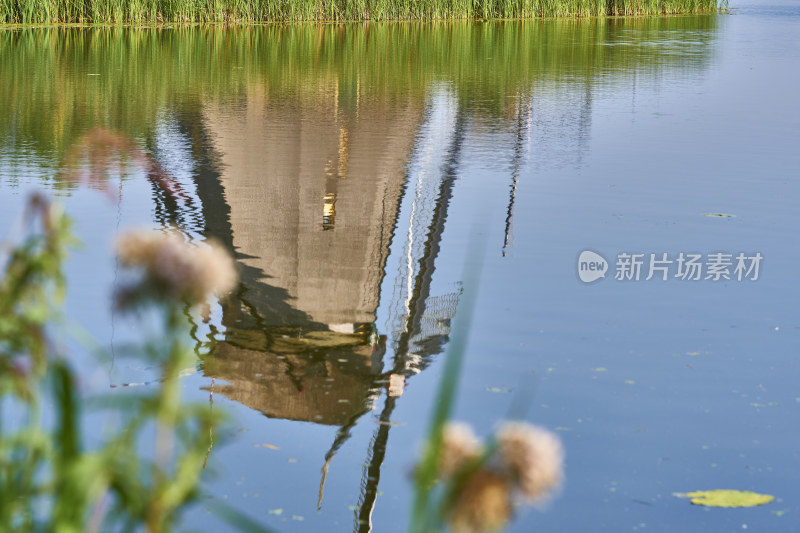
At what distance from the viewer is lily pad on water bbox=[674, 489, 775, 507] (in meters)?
3.55

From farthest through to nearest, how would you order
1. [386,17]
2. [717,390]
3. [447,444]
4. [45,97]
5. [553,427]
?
[386,17], [45,97], [717,390], [553,427], [447,444]

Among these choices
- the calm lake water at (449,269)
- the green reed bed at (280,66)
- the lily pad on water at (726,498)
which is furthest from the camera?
the green reed bed at (280,66)

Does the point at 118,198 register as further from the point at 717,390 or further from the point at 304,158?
the point at 717,390

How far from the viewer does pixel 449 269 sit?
6.25m

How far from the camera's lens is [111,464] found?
1.25 m

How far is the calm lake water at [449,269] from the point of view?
12.6 ft

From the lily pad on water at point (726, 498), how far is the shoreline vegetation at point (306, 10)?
2416 centimetres

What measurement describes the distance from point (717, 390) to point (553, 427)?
81 centimetres

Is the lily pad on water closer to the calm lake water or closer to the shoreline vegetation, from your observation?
the calm lake water

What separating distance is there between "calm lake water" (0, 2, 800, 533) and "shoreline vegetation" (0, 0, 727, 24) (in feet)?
37.9

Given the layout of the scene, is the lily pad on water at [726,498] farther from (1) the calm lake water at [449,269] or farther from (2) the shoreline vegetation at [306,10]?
(2) the shoreline vegetation at [306,10]

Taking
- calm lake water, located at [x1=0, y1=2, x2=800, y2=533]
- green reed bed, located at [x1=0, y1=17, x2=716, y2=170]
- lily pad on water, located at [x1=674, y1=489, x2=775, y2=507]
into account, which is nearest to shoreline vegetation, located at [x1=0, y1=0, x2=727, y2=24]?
green reed bed, located at [x1=0, y1=17, x2=716, y2=170]

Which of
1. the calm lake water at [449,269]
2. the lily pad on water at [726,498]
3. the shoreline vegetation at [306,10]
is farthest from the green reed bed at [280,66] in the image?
the lily pad on water at [726,498]

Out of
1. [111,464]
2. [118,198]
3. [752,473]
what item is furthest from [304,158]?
[111,464]
